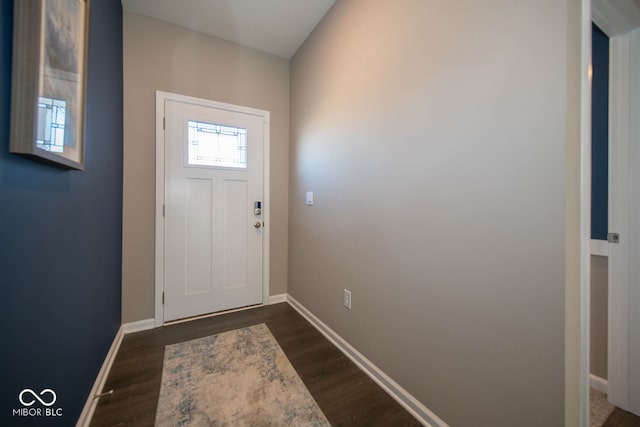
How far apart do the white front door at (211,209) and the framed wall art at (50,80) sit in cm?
116

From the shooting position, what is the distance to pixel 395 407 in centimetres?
131

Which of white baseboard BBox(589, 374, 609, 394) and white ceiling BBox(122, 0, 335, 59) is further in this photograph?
white ceiling BBox(122, 0, 335, 59)

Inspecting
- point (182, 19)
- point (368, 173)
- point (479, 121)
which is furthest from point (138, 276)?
point (479, 121)

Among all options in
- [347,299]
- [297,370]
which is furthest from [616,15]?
[297,370]

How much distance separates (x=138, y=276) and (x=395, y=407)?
2.25 metres

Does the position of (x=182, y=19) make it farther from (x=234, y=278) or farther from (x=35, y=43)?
(x=234, y=278)

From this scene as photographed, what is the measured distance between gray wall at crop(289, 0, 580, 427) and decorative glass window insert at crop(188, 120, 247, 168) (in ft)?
4.00

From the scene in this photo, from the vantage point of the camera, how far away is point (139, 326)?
2.09 metres

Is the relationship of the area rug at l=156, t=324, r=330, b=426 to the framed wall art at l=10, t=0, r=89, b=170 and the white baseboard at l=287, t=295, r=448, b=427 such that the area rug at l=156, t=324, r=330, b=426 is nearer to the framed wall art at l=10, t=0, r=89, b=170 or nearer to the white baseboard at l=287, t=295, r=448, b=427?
the white baseboard at l=287, t=295, r=448, b=427

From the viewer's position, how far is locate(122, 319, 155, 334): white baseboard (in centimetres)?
205

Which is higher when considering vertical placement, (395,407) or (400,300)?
(400,300)

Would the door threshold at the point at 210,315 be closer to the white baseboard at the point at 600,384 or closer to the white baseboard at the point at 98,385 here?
the white baseboard at the point at 98,385

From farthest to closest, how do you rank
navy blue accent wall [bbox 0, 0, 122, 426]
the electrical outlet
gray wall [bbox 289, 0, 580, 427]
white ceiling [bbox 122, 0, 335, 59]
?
1. white ceiling [bbox 122, 0, 335, 59]
2. the electrical outlet
3. gray wall [bbox 289, 0, 580, 427]
4. navy blue accent wall [bbox 0, 0, 122, 426]

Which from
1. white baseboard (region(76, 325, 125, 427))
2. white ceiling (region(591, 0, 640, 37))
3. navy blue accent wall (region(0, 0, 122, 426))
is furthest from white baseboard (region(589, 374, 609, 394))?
white baseboard (region(76, 325, 125, 427))
